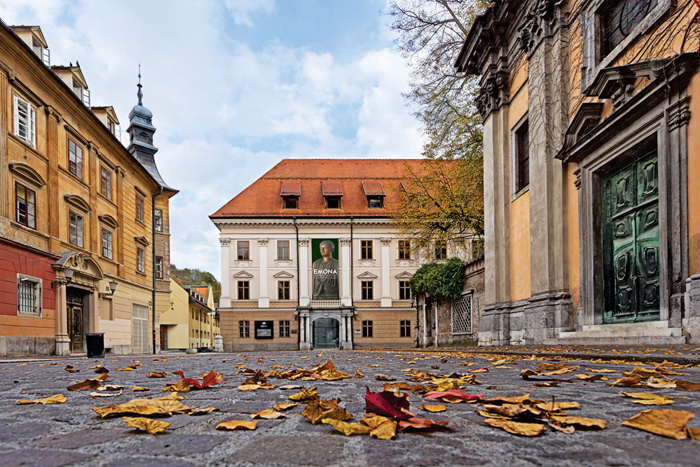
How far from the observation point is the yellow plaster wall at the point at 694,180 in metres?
6.92

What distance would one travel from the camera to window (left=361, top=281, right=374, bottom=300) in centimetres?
3881

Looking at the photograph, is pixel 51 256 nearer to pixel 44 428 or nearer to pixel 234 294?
pixel 44 428

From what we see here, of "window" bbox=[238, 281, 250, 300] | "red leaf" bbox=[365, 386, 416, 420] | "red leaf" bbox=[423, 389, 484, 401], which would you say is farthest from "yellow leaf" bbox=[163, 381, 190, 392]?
"window" bbox=[238, 281, 250, 300]

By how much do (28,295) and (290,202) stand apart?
25.1 metres

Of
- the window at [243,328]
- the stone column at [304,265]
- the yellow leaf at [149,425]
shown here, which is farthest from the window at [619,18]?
the window at [243,328]

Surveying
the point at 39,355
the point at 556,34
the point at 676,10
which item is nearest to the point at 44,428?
the point at 676,10

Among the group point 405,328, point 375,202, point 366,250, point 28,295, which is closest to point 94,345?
point 28,295

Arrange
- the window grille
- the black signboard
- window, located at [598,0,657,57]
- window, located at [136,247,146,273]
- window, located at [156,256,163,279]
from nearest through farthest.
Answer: window, located at [598,0,657,57], the window grille, window, located at [136,247,146,273], window, located at [156,256,163,279], the black signboard

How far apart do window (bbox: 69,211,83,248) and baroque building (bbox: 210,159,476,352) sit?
18918 mm

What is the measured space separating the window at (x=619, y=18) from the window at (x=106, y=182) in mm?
19180

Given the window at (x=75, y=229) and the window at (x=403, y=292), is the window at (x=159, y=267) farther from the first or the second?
the window at (x=403, y=292)

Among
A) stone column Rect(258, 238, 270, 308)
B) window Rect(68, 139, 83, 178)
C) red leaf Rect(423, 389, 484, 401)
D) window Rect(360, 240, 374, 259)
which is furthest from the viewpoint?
window Rect(360, 240, 374, 259)

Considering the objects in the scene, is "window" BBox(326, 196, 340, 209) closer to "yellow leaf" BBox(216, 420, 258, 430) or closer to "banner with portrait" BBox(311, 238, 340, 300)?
"banner with portrait" BBox(311, 238, 340, 300)

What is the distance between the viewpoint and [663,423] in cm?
178
